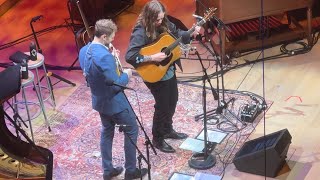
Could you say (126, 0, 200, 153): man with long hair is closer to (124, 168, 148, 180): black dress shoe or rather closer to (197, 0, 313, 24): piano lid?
(124, 168, 148, 180): black dress shoe

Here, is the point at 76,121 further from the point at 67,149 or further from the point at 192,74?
the point at 192,74


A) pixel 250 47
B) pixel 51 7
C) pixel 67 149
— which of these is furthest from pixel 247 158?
pixel 51 7

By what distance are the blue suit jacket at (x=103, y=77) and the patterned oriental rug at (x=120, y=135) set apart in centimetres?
89

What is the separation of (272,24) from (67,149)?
321cm

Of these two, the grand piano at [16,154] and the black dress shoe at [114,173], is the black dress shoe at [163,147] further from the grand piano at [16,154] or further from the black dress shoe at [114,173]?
the grand piano at [16,154]

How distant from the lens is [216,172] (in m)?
6.21

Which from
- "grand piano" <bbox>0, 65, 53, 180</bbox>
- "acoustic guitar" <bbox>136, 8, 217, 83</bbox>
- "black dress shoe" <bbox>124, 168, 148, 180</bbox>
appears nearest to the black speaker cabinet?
"black dress shoe" <bbox>124, 168, 148, 180</bbox>

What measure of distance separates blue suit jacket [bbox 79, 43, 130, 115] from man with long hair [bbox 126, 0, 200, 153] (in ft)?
1.52

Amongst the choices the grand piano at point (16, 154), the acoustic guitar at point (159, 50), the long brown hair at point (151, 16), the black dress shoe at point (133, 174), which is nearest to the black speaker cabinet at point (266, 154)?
the black dress shoe at point (133, 174)

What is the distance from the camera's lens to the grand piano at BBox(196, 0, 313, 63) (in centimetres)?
773

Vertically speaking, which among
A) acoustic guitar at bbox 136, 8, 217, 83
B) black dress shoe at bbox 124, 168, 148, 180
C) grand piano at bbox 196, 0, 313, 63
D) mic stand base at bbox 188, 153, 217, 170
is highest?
acoustic guitar at bbox 136, 8, 217, 83

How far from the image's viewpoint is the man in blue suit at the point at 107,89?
17.5 feet

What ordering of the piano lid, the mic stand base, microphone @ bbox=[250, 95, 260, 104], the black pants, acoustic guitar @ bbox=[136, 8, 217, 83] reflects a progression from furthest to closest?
the piano lid → microphone @ bbox=[250, 95, 260, 104] → the mic stand base → the black pants → acoustic guitar @ bbox=[136, 8, 217, 83]

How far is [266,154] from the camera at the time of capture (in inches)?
235
